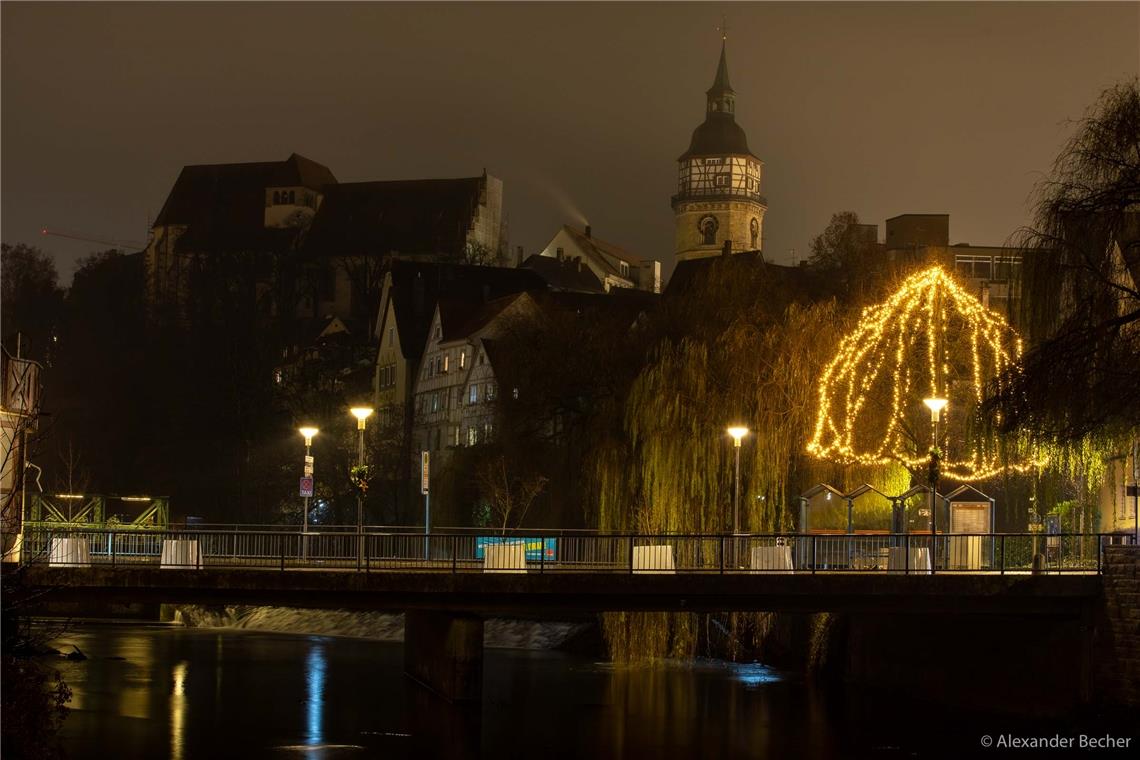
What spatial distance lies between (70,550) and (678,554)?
1561 centimetres

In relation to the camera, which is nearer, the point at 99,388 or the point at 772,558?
the point at 772,558

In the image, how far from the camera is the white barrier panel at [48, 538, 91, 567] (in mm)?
43406

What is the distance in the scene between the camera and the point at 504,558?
44.1m

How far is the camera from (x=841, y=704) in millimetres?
47906

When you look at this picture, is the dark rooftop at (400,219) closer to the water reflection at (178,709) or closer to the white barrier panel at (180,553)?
the water reflection at (178,709)

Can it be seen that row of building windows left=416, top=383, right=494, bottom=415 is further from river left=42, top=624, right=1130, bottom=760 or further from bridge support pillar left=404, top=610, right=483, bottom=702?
bridge support pillar left=404, top=610, right=483, bottom=702

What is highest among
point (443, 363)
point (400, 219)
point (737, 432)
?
point (400, 219)

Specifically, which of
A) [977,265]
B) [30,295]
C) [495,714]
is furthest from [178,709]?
[30,295]

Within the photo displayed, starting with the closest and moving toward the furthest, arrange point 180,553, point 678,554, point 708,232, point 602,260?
point 180,553
point 678,554
point 602,260
point 708,232

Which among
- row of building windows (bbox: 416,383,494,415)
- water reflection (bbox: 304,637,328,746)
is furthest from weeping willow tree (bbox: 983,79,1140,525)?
row of building windows (bbox: 416,383,494,415)

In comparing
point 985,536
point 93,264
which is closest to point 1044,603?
point 985,536

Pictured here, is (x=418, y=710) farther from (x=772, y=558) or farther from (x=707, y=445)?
(x=707, y=445)

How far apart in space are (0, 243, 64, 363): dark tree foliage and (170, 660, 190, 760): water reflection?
244 feet

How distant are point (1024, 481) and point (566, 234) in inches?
4772
